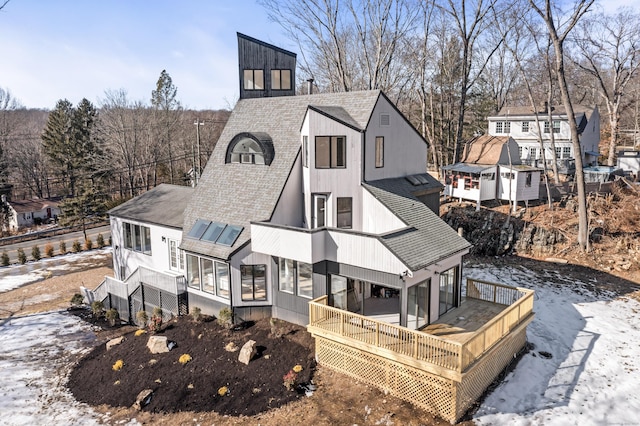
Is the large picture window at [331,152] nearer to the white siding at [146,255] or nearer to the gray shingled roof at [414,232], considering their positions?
the gray shingled roof at [414,232]

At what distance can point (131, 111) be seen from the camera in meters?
54.7

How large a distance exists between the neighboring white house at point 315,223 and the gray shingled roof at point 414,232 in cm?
6

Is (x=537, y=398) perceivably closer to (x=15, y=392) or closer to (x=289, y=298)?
(x=289, y=298)

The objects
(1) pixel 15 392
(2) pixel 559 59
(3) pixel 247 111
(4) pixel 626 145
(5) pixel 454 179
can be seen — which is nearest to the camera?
(1) pixel 15 392

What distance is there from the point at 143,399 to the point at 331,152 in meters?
10.7

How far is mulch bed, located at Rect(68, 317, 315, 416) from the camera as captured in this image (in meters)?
13.0

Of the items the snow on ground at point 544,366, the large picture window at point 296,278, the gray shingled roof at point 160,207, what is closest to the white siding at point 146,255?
the gray shingled roof at point 160,207

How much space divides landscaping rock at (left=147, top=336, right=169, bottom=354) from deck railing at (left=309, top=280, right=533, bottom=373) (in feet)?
19.4

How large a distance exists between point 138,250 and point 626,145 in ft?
226

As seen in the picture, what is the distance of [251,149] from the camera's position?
19812mm

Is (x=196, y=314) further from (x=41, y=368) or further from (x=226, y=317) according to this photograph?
(x=41, y=368)

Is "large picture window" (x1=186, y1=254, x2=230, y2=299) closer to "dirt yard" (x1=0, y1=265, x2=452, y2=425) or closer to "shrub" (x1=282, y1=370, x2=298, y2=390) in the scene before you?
"dirt yard" (x1=0, y1=265, x2=452, y2=425)

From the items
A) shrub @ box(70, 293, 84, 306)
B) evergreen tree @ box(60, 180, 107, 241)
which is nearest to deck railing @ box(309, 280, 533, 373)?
shrub @ box(70, 293, 84, 306)

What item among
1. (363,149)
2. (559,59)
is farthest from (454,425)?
(559,59)
